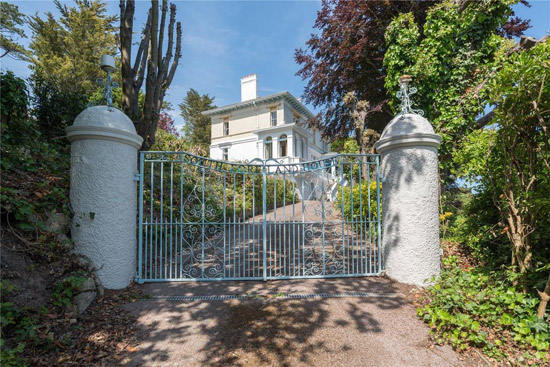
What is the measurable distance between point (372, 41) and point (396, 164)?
266 inches

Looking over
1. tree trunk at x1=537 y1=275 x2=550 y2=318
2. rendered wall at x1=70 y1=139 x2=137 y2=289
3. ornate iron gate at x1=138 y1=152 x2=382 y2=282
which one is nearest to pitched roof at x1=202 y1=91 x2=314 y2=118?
ornate iron gate at x1=138 y1=152 x2=382 y2=282

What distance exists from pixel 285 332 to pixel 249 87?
22045mm

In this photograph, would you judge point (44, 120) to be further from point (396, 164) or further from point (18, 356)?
point (396, 164)

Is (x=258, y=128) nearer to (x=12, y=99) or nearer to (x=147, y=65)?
(x=147, y=65)

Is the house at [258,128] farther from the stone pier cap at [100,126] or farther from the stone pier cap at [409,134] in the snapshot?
the stone pier cap at [100,126]

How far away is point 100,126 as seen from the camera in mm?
3699

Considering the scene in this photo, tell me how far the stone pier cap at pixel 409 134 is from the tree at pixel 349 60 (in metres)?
5.11

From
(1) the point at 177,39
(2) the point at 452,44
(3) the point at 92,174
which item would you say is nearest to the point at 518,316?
(3) the point at 92,174

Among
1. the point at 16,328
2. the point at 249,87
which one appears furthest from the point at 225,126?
the point at 16,328

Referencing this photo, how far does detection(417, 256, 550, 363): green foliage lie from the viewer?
2664mm

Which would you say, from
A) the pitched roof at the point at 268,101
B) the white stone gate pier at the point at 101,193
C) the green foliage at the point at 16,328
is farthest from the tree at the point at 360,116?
the pitched roof at the point at 268,101

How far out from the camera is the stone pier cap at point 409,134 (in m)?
4.03

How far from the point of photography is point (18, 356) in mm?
Answer: 2207

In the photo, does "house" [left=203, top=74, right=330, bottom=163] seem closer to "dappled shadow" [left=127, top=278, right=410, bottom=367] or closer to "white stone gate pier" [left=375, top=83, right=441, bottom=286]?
"white stone gate pier" [left=375, top=83, right=441, bottom=286]
